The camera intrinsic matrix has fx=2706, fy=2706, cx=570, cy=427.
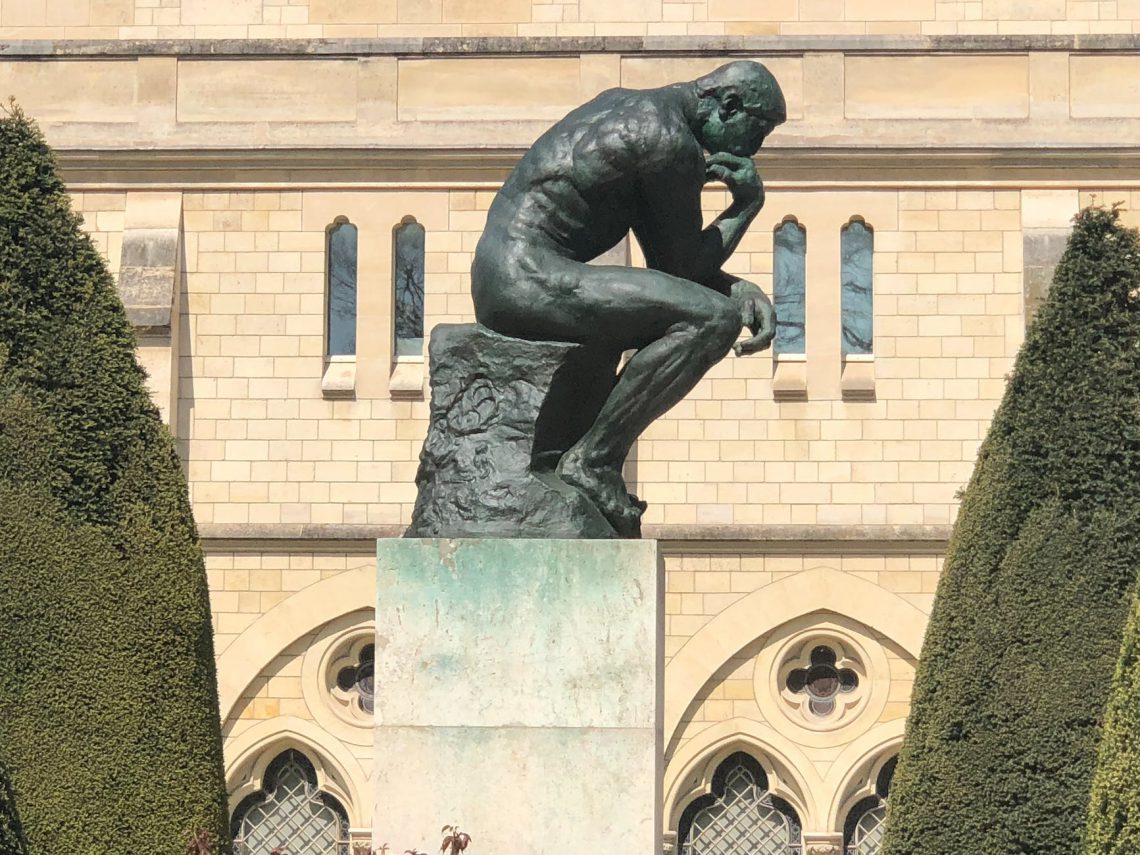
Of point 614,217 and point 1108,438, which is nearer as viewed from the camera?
point 614,217

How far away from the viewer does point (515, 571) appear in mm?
8258

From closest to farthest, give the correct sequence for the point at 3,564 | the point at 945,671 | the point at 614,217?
the point at 614,217, the point at 3,564, the point at 945,671

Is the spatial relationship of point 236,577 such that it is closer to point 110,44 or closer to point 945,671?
point 110,44

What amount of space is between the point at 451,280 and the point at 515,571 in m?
13.0

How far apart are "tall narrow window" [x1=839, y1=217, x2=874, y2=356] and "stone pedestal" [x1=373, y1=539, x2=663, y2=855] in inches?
517

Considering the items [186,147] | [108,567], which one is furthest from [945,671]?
[186,147]

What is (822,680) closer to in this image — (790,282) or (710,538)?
(710,538)

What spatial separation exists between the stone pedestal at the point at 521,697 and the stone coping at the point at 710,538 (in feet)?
39.3

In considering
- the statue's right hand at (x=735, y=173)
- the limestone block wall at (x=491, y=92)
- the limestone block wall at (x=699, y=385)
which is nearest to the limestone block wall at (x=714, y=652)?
the limestone block wall at (x=699, y=385)

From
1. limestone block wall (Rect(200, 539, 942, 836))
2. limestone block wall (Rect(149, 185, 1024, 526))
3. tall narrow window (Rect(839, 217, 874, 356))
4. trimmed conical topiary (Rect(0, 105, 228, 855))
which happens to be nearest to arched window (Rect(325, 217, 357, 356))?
limestone block wall (Rect(149, 185, 1024, 526))

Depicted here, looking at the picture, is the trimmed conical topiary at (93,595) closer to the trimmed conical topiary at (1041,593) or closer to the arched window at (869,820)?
the trimmed conical topiary at (1041,593)

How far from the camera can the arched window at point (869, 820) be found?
2059 centimetres

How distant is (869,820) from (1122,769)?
10294 millimetres

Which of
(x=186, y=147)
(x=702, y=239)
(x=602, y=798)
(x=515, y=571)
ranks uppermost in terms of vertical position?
(x=186, y=147)
